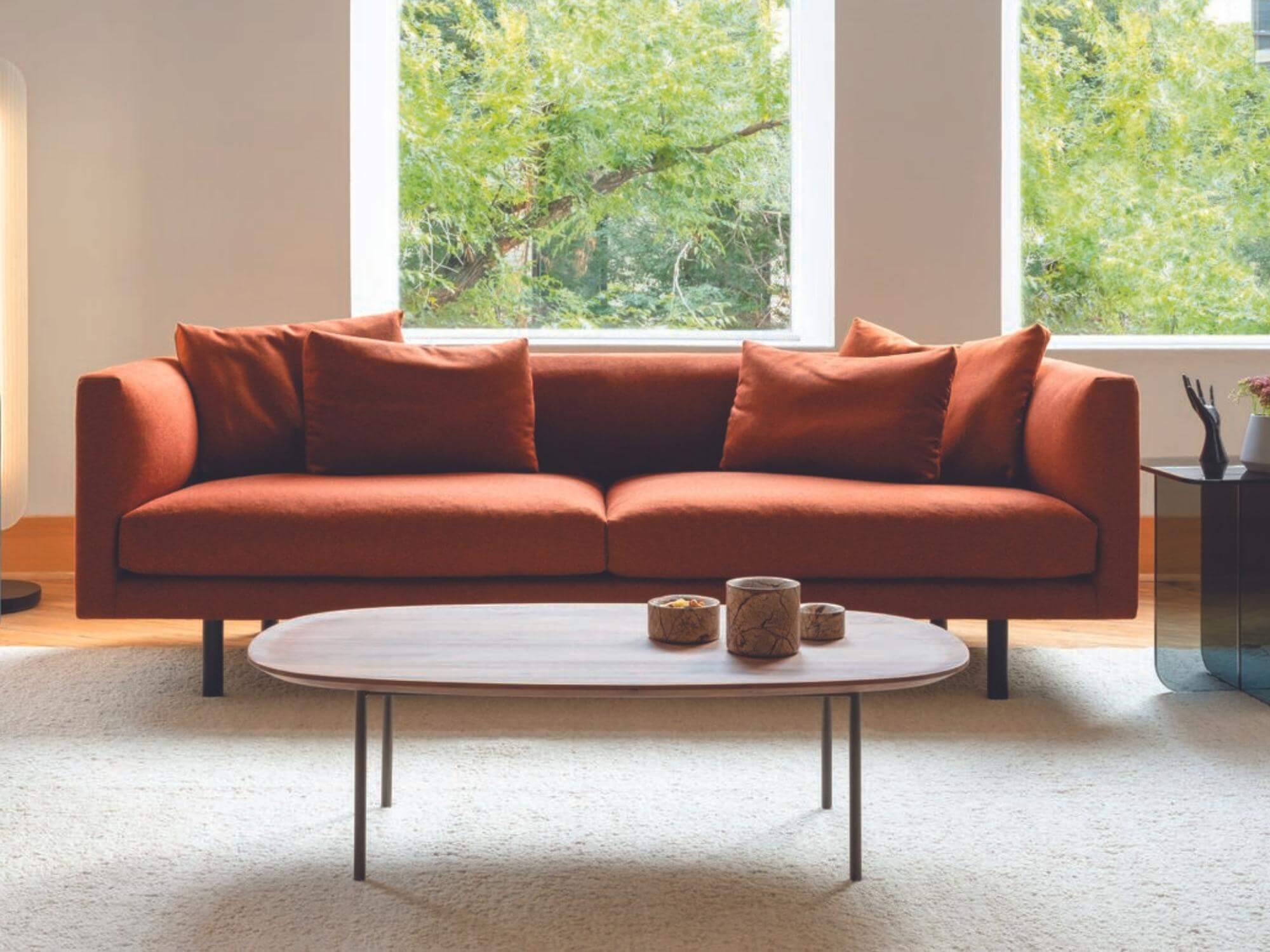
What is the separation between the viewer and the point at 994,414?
11.1ft

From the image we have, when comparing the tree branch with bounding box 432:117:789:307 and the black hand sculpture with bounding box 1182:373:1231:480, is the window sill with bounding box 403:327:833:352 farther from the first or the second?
the black hand sculpture with bounding box 1182:373:1231:480

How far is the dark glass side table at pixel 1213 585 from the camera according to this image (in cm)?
309

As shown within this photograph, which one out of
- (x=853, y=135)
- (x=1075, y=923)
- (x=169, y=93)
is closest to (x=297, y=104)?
(x=169, y=93)

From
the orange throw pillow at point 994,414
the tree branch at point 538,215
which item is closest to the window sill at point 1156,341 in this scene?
the orange throw pillow at point 994,414

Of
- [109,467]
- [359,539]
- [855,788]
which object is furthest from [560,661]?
[109,467]

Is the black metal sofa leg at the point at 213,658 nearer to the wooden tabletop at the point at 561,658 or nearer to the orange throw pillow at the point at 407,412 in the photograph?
the orange throw pillow at the point at 407,412

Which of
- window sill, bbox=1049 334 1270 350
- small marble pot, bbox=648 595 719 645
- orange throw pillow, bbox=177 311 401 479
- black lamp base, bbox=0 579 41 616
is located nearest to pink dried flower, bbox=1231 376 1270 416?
window sill, bbox=1049 334 1270 350

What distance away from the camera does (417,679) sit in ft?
6.28

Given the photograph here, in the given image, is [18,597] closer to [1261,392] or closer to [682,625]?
[682,625]

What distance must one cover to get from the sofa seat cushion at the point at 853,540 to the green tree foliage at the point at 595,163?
83.6 inches

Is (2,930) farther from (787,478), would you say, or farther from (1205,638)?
(1205,638)

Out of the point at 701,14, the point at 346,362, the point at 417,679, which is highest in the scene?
the point at 701,14

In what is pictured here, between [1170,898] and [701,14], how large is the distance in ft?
12.6

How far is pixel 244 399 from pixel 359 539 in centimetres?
77
